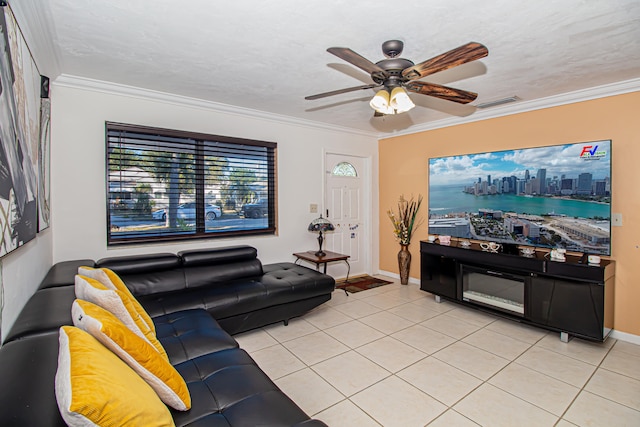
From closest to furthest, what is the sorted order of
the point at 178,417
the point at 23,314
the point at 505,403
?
the point at 178,417 → the point at 23,314 → the point at 505,403

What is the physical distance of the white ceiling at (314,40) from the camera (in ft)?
6.21

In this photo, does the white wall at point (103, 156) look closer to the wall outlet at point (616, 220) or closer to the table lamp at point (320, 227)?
the table lamp at point (320, 227)

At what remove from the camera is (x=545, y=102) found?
11.7 ft

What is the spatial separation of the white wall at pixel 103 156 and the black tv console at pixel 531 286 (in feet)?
6.85

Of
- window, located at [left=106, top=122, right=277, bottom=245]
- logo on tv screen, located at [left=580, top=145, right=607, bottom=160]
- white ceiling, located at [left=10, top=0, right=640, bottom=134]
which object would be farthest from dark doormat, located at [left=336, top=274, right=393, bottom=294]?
logo on tv screen, located at [left=580, top=145, right=607, bottom=160]

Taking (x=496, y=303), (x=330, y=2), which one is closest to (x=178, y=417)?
(x=330, y=2)

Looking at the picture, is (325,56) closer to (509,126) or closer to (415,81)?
(415,81)

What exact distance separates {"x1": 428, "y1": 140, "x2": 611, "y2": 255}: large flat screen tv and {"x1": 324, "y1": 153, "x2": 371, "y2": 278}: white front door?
125 centimetres

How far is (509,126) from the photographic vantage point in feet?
12.8

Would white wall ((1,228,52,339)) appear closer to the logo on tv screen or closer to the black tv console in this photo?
the black tv console

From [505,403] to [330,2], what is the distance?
114 inches

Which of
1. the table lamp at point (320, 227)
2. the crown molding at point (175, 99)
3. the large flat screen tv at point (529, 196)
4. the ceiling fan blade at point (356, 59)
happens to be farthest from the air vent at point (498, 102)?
the table lamp at point (320, 227)

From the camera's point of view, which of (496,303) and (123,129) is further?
(496,303)

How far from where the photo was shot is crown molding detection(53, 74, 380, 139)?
117 inches
